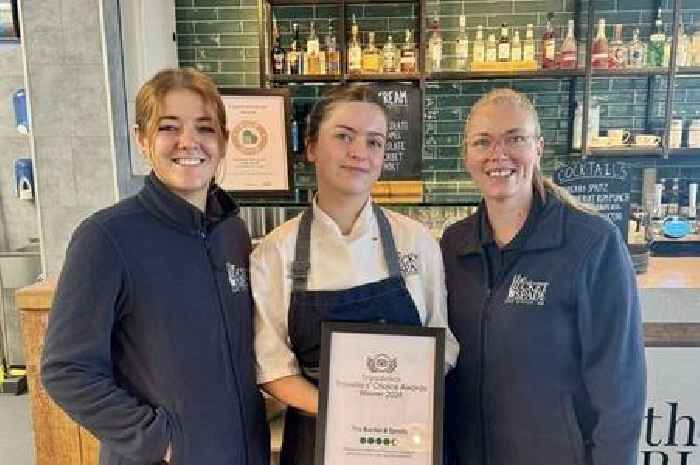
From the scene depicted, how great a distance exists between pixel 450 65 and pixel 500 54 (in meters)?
0.41

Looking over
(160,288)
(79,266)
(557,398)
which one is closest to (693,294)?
(557,398)

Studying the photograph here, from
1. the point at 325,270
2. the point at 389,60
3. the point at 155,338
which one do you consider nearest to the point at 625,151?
the point at 389,60

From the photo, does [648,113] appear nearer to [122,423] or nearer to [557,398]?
[557,398]

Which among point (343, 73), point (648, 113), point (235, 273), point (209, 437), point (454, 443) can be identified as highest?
point (343, 73)

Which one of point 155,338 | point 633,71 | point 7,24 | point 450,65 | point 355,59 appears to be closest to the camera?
point 155,338

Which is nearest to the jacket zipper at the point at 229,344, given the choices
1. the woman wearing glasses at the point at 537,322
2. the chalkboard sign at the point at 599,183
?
the woman wearing glasses at the point at 537,322

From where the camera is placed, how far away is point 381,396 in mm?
1400

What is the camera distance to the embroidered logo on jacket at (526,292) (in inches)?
58.7

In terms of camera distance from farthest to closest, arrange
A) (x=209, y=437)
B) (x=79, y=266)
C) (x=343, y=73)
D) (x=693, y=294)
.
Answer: (x=343, y=73) → (x=693, y=294) → (x=209, y=437) → (x=79, y=266)

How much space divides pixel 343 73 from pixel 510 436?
334 centimetres

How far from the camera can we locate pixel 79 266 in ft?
4.24

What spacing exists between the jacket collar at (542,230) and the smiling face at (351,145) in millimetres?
329

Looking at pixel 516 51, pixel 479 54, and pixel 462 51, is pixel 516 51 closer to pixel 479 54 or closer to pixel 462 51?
pixel 479 54

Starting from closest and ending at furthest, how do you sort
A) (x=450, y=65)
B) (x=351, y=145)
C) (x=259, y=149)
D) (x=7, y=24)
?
1. (x=351, y=145)
2. (x=259, y=149)
3. (x=7, y=24)
4. (x=450, y=65)
